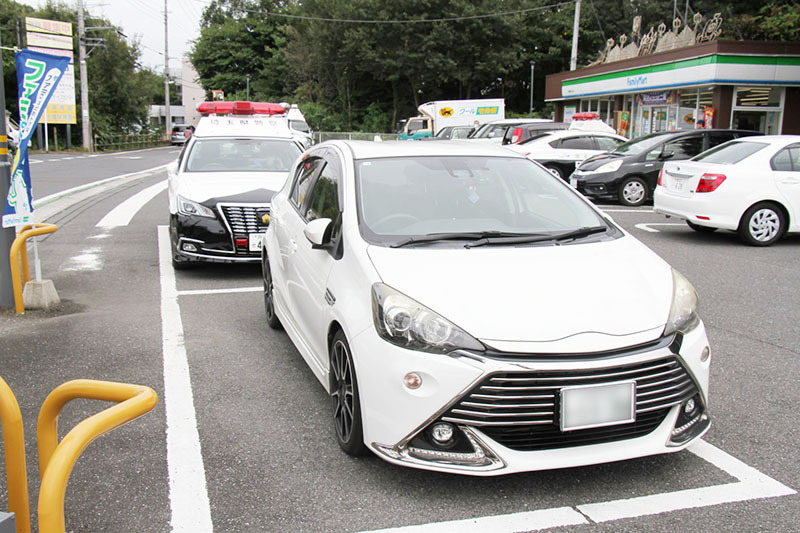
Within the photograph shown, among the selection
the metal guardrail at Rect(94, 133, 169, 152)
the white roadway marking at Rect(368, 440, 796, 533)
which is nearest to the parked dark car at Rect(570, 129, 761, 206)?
the white roadway marking at Rect(368, 440, 796, 533)

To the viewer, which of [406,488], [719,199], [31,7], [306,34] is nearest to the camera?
[406,488]

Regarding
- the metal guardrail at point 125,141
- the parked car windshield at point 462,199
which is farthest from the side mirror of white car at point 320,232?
the metal guardrail at point 125,141

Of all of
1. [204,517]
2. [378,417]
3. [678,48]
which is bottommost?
[204,517]

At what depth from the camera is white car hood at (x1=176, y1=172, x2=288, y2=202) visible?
8.07 metres

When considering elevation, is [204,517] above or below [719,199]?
below

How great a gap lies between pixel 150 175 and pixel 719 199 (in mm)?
19133

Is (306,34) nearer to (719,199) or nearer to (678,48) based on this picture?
(678,48)

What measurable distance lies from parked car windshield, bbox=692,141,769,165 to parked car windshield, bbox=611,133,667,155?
Result: 13.8 feet

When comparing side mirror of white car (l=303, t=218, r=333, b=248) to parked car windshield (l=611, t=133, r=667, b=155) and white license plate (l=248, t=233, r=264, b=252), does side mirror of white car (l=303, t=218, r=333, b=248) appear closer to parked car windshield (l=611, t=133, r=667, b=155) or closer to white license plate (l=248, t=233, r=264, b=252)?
white license plate (l=248, t=233, r=264, b=252)

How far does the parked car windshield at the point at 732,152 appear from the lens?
400 inches

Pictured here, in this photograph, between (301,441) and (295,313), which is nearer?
(301,441)

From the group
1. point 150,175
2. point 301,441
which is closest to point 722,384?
point 301,441

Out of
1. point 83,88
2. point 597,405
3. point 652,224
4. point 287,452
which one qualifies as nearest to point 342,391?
point 287,452

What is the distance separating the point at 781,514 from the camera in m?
3.21
